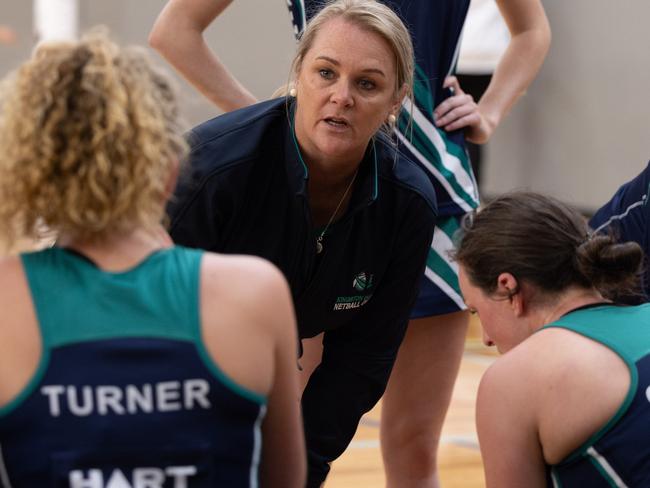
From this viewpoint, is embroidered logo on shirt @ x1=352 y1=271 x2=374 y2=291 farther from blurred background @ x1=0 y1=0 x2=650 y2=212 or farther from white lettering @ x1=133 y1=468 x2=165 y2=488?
blurred background @ x1=0 y1=0 x2=650 y2=212

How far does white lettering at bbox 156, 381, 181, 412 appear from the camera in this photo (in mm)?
1257

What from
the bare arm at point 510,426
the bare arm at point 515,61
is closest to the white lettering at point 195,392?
the bare arm at point 510,426

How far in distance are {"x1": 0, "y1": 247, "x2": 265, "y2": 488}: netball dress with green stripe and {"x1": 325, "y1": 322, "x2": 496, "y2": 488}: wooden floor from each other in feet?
6.58

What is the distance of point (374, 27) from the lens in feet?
6.64

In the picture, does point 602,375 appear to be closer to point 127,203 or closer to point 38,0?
point 127,203

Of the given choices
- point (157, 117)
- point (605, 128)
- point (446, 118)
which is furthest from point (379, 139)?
point (605, 128)

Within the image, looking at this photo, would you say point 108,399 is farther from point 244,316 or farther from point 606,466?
point 606,466

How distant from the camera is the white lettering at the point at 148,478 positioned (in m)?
1.26

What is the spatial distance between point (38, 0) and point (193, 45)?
5.00 metres

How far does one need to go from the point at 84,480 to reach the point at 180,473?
10 centimetres

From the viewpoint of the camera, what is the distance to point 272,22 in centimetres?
690

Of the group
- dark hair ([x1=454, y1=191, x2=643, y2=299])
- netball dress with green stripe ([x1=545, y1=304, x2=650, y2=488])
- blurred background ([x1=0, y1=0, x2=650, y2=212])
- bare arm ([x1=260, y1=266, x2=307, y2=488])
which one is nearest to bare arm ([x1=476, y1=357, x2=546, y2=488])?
netball dress with green stripe ([x1=545, y1=304, x2=650, y2=488])

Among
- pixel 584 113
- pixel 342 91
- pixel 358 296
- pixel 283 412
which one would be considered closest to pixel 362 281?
pixel 358 296

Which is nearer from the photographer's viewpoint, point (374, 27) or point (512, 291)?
point (512, 291)
